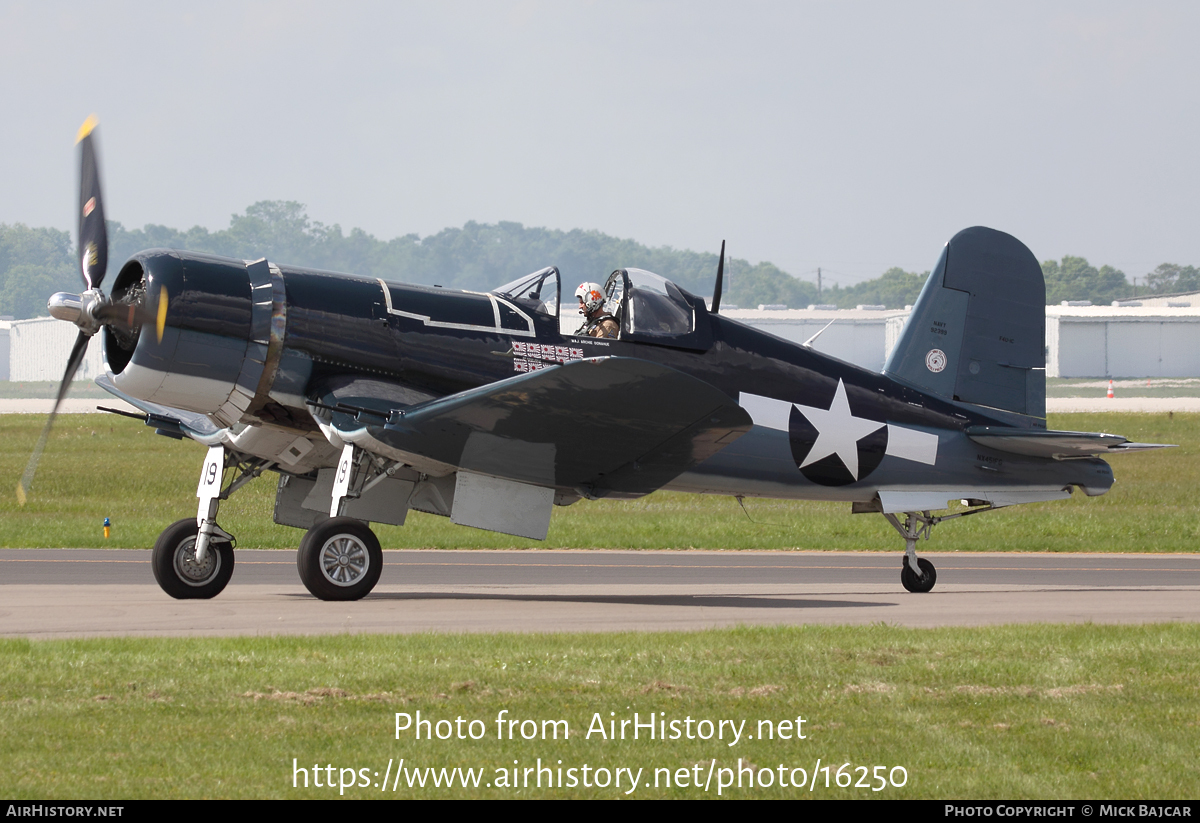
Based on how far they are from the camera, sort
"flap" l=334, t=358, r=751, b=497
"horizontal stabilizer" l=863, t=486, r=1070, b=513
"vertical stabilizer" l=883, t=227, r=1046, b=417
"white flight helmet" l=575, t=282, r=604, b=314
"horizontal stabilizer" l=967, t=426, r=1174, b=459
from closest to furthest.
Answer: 1. "flap" l=334, t=358, r=751, b=497
2. "white flight helmet" l=575, t=282, r=604, b=314
3. "horizontal stabilizer" l=967, t=426, r=1174, b=459
4. "horizontal stabilizer" l=863, t=486, r=1070, b=513
5. "vertical stabilizer" l=883, t=227, r=1046, b=417

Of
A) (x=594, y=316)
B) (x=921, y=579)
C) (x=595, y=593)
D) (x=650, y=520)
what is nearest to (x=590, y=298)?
(x=594, y=316)

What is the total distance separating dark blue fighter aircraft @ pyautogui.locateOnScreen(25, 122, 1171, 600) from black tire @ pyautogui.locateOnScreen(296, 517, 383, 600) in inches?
0.7

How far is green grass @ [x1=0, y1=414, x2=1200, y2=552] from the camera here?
67.4 feet

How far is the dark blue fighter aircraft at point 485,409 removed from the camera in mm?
11648

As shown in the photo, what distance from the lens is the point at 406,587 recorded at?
46.1ft

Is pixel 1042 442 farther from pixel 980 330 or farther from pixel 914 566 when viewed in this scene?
pixel 914 566

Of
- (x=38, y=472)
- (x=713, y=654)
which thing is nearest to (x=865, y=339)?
(x=38, y=472)

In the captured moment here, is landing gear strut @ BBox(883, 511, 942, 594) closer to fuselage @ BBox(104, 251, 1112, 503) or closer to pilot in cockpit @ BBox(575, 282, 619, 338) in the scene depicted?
fuselage @ BBox(104, 251, 1112, 503)

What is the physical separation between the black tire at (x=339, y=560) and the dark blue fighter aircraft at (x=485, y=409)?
2cm

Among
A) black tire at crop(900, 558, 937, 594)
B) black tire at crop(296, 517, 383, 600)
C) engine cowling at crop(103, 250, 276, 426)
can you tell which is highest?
engine cowling at crop(103, 250, 276, 426)

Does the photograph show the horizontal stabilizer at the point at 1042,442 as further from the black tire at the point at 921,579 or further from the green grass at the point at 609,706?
the green grass at the point at 609,706

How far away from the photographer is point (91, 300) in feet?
38.4

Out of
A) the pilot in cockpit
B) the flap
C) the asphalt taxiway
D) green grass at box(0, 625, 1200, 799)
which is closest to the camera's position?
green grass at box(0, 625, 1200, 799)

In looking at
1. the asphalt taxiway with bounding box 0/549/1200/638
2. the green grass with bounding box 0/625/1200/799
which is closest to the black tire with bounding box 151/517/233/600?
the asphalt taxiway with bounding box 0/549/1200/638
